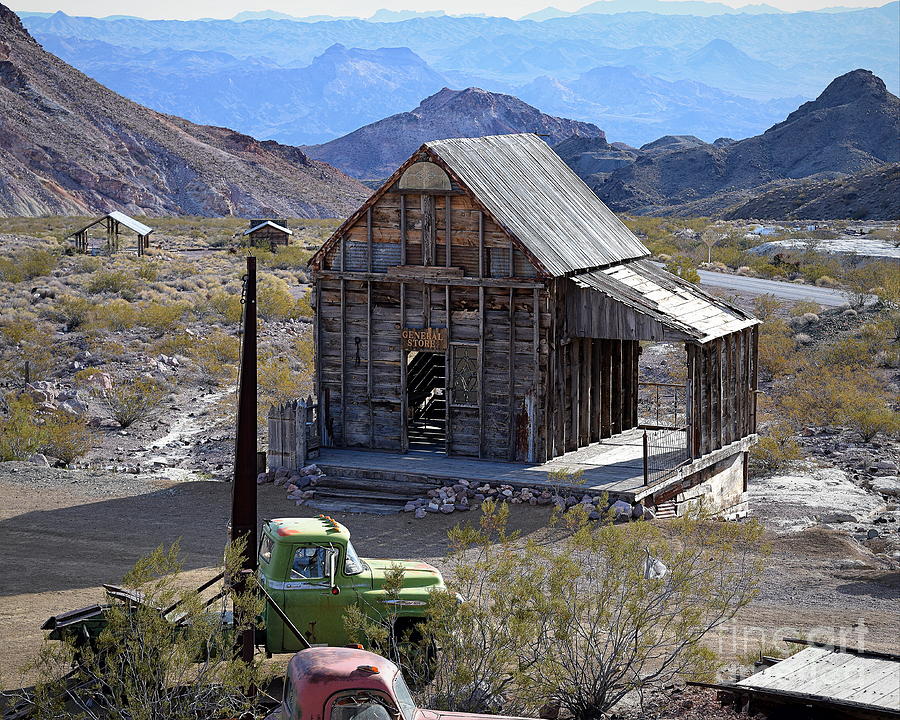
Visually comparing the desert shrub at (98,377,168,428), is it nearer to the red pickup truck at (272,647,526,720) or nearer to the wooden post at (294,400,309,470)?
the wooden post at (294,400,309,470)

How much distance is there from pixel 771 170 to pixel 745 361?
98.3 m

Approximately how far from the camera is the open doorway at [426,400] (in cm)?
2123

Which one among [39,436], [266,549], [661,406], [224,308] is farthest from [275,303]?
[266,549]

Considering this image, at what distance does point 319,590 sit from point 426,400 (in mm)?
11880

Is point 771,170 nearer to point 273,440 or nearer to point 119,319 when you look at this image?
point 119,319

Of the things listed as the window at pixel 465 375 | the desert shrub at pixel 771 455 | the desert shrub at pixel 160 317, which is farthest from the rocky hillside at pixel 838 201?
the window at pixel 465 375

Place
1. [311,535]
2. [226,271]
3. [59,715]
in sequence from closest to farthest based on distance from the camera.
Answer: [59,715], [311,535], [226,271]

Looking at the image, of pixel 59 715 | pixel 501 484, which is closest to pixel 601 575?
pixel 501 484

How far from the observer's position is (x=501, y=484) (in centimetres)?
1827

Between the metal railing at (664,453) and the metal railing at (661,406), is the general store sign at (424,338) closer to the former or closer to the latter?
the metal railing at (664,453)

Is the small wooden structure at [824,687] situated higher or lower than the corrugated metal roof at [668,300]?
lower

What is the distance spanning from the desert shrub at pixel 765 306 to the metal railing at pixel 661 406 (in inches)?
300

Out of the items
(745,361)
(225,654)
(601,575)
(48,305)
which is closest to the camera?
(225,654)

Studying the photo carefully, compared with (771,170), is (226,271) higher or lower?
lower
